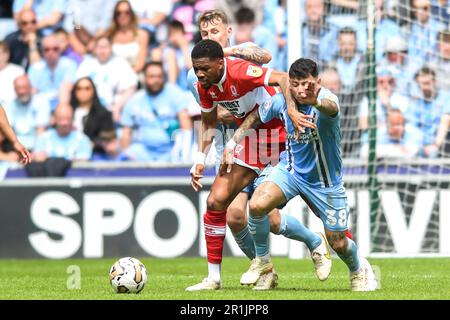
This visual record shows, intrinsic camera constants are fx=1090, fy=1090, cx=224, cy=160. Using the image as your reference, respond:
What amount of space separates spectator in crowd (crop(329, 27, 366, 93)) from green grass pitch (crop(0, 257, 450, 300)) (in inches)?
104

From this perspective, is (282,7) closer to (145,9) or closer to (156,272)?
(145,9)

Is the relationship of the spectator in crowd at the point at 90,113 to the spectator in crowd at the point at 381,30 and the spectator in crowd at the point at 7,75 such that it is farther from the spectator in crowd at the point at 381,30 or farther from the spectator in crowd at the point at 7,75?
the spectator in crowd at the point at 381,30

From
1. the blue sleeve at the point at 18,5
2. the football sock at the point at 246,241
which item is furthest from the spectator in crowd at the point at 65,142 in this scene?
the football sock at the point at 246,241

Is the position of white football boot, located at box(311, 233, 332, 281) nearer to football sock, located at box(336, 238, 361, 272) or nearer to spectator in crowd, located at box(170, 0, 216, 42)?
football sock, located at box(336, 238, 361, 272)

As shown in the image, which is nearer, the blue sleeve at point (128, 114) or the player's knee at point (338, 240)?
the player's knee at point (338, 240)

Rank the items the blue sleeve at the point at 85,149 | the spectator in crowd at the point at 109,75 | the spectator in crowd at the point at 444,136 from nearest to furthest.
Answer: the spectator in crowd at the point at 444,136 < the blue sleeve at the point at 85,149 < the spectator in crowd at the point at 109,75

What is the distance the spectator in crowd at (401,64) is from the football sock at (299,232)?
20.5 feet

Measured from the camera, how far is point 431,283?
33.0ft

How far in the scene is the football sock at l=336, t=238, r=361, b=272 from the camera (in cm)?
912

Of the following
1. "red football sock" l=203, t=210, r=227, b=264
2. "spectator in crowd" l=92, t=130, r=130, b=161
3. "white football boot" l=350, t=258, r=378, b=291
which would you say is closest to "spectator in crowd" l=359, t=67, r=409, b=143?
"spectator in crowd" l=92, t=130, r=130, b=161

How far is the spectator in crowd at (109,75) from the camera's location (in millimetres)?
16844

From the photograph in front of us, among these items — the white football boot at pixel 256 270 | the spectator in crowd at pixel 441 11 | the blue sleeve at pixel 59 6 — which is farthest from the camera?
the blue sleeve at pixel 59 6

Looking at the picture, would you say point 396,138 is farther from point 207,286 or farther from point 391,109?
point 207,286

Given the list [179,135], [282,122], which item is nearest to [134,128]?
[179,135]
